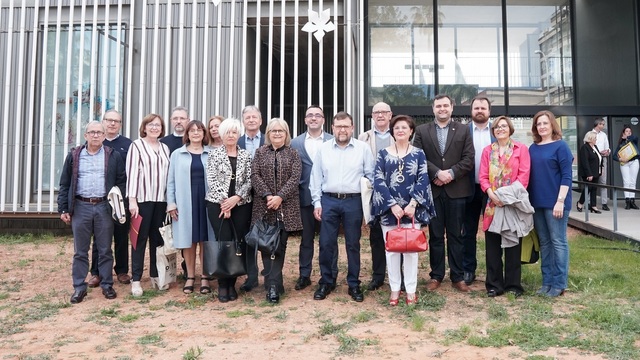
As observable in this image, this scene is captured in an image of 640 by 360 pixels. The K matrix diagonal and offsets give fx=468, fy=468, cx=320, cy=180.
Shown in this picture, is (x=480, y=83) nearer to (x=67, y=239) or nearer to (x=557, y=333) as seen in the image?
(x=557, y=333)

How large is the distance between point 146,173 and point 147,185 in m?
0.13

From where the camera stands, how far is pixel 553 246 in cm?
456

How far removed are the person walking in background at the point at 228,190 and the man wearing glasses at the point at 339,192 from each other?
27.5 inches

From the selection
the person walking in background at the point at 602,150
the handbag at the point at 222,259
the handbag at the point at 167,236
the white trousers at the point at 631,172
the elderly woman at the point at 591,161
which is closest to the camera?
the handbag at the point at 222,259

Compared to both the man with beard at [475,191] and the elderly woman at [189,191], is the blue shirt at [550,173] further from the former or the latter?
the elderly woman at [189,191]

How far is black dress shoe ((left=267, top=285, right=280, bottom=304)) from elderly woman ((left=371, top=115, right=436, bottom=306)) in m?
1.10

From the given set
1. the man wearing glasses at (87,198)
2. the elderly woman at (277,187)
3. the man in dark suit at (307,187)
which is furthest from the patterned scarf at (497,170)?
the man wearing glasses at (87,198)

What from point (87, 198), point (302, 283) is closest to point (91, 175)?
point (87, 198)

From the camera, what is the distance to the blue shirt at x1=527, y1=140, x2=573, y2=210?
Answer: 14.6 feet

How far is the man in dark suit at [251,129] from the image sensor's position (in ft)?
16.6

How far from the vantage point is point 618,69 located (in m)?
11.5

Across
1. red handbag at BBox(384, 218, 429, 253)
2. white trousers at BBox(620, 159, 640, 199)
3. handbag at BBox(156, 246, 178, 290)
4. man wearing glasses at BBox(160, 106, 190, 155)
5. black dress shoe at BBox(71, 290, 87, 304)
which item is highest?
man wearing glasses at BBox(160, 106, 190, 155)

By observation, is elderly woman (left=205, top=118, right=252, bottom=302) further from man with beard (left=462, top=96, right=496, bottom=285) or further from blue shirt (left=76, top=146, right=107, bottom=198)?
man with beard (left=462, top=96, right=496, bottom=285)

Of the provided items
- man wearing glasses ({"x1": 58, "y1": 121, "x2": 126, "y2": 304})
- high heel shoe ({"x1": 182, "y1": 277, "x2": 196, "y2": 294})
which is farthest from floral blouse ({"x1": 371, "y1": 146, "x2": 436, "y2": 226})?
man wearing glasses ({"x1": 58, "y1": 121, "x2": 126, "y2": 304})
